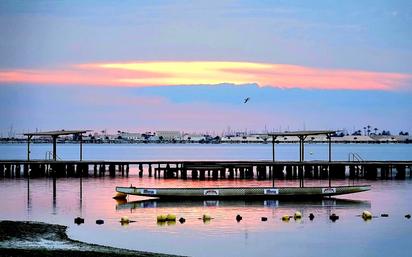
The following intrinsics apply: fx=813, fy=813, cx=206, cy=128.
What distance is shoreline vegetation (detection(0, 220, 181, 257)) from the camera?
31734 mm

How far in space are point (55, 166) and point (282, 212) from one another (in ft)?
141

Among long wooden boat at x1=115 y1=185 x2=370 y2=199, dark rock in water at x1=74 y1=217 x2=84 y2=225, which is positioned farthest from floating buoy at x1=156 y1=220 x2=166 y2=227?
long wooden boat at x1=115 y1=185 x2=370 y2=199

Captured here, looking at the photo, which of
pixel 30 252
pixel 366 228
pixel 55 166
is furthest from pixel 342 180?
pixel 30 252

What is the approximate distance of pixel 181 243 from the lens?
139ft

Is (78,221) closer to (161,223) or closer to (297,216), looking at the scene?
(161,223)

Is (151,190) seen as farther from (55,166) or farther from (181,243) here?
(55,166)

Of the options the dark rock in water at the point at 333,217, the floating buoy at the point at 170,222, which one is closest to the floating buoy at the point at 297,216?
the dark rock in water at the point at 333,217

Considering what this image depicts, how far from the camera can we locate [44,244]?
122 feet

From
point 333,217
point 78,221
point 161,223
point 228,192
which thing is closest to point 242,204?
point 228,192

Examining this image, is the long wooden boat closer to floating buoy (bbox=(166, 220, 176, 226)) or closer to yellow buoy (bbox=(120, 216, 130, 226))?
floating buoy (bbox=(166, 220, 176, 226))

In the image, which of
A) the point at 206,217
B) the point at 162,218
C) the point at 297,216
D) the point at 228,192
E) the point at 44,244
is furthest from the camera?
the point at 228,192

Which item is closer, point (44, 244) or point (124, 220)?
point (44, 244)

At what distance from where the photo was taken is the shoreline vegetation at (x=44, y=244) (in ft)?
104

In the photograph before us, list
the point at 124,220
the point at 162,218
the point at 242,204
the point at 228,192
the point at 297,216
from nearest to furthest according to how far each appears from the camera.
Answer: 1. the point at 124,220
2. the point at 162,218
3. the point at 297,216
4. the point at 242,204
5. the point at 228,192
